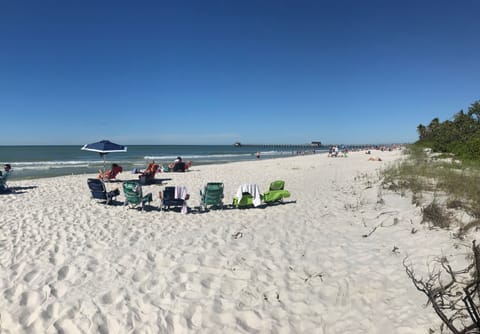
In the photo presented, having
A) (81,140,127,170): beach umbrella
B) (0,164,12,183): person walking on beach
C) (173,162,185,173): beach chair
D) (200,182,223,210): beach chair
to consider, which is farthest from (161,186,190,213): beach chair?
(173,162,185,173): beach chair

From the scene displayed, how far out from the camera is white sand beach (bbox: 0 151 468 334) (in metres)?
3.13

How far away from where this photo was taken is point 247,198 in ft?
26.1

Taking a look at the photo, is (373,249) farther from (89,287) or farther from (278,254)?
(89,287)

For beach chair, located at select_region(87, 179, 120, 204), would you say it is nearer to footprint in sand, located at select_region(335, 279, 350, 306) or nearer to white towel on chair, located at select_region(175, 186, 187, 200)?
white towel on chair, located at select_region(175, 186, 187, 200)

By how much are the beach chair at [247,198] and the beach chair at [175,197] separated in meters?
1.38

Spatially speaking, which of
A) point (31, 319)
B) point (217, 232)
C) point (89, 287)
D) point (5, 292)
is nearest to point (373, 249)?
point (217, 232)

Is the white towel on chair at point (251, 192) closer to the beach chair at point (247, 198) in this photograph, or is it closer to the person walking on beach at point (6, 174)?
the beach chair at point (247, 198)

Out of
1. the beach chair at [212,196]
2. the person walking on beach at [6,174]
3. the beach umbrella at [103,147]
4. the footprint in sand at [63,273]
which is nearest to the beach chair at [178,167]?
the beach umbrella at [103,147]

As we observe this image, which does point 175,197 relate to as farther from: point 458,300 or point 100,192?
point 458,300

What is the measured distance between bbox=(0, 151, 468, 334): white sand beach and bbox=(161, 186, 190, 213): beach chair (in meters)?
0.30

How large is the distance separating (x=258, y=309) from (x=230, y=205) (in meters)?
5.13

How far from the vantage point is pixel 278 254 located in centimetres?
483

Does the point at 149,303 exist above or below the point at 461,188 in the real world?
below

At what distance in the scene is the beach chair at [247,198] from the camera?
7918mm
